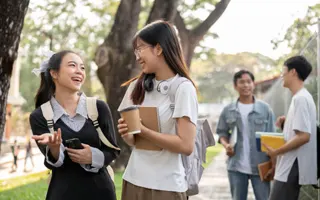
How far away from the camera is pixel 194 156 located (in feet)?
9.36

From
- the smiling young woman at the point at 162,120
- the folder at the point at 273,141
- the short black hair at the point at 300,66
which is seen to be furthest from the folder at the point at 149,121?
the short black hair at the point at 300,66

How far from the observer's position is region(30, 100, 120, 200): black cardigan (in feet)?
9.34

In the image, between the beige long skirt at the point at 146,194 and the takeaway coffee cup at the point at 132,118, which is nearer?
the takeaway coffee cup at the point at 132,118

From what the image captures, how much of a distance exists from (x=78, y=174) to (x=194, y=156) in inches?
26.1

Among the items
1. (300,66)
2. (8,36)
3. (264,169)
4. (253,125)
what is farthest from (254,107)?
(8,36)

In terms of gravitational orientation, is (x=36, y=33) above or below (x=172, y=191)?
above

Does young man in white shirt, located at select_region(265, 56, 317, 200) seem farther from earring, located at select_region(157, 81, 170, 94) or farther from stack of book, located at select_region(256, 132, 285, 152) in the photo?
earring, located at select_region(157, 81, 170, 94)

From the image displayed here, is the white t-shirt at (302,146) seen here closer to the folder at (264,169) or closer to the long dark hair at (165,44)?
the folder at (264,169)

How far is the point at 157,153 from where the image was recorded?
264 cm

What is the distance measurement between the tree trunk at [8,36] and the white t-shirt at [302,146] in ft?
7.57

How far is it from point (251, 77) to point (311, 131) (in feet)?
5.27

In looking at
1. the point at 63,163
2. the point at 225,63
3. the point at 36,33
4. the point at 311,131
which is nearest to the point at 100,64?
the point at 311,131

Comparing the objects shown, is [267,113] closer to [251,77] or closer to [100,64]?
[251,77]

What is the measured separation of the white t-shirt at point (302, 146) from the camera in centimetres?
402
